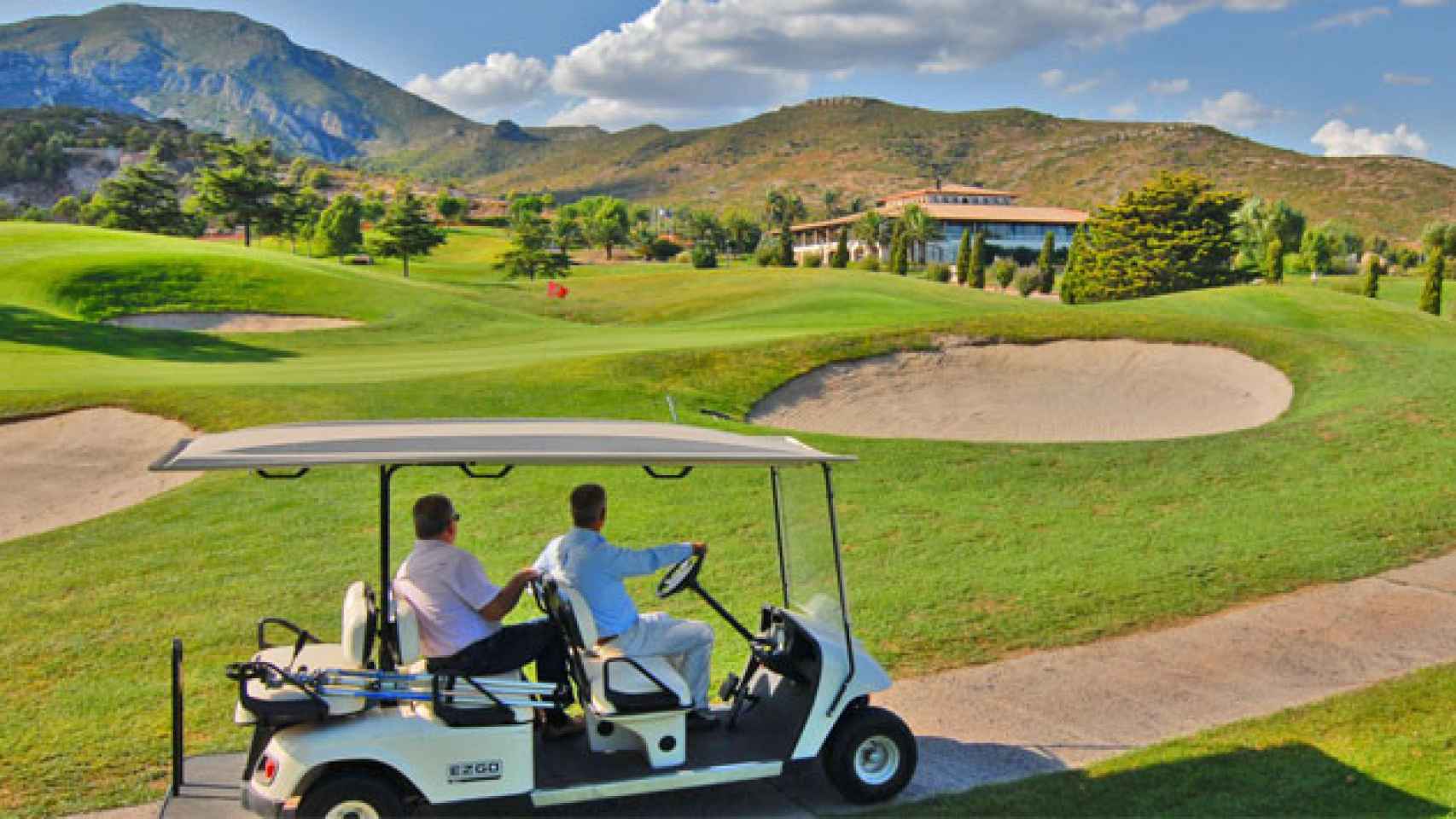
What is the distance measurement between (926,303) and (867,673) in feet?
131

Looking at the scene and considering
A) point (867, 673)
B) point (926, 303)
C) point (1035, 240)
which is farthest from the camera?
point (1035, 240)

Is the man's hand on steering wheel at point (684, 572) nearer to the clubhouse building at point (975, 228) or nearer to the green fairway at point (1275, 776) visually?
the green fairway at point (1275, 776)

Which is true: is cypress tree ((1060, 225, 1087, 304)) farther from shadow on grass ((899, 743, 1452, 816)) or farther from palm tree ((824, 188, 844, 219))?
palm tree ((824, 188, 844, 219))

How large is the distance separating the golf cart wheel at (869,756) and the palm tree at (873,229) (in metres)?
112

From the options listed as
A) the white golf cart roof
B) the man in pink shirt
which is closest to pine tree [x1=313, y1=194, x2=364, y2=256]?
the white golf cart roof

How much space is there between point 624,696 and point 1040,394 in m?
19.1

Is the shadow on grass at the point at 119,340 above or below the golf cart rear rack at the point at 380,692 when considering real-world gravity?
below

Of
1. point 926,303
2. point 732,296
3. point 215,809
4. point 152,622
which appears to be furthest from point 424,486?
point 732,296

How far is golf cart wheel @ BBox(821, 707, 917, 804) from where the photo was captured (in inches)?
252

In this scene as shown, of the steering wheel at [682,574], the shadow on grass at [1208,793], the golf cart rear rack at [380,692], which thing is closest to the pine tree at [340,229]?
the steering wheel at [682,574]

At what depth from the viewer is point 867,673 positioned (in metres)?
6.54

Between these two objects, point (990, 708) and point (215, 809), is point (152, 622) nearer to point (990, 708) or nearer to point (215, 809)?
point (215, 809)

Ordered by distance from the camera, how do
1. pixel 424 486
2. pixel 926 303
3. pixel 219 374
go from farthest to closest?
pixel 926 303
pixel 219 374
pixel 424 486

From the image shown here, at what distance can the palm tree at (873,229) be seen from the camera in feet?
387
